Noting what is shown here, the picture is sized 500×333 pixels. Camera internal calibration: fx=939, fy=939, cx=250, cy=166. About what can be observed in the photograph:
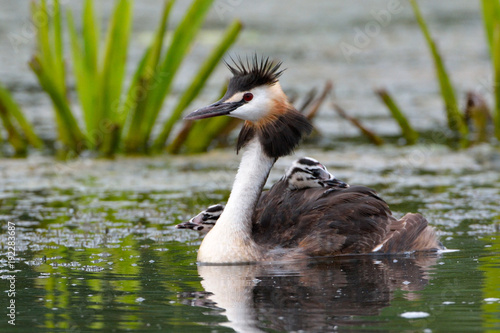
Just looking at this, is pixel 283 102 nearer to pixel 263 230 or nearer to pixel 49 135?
pixel 263 230

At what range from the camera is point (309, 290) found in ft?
20.0

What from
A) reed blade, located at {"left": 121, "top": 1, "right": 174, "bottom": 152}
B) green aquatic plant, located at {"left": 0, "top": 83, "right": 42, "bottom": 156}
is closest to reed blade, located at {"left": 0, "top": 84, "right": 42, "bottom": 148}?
green aquatic plant, located at {"left": 0, "top": 83, "right": 42, "bottom": 156}

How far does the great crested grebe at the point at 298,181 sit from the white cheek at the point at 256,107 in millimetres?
580

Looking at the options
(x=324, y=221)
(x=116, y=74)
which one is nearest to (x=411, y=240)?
(x=324, y=221)

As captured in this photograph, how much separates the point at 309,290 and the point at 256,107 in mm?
1776

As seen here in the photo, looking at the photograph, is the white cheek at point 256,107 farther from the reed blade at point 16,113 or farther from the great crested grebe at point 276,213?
the reed blade at point 16,113

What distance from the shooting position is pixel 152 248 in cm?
755

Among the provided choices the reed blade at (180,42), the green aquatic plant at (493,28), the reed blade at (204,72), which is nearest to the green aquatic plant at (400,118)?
the green aquatic plant at (493,28)

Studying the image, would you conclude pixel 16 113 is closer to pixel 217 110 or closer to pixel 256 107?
pixel 217 110

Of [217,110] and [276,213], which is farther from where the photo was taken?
[276,213]

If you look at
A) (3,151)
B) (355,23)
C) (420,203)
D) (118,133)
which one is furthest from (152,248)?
(355,23)

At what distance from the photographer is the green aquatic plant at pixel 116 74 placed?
417 inches

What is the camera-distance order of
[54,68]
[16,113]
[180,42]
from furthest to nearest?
[16,113]
[54,68]
[180,42]

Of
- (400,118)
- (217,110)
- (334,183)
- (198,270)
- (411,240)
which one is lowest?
(198,270)
